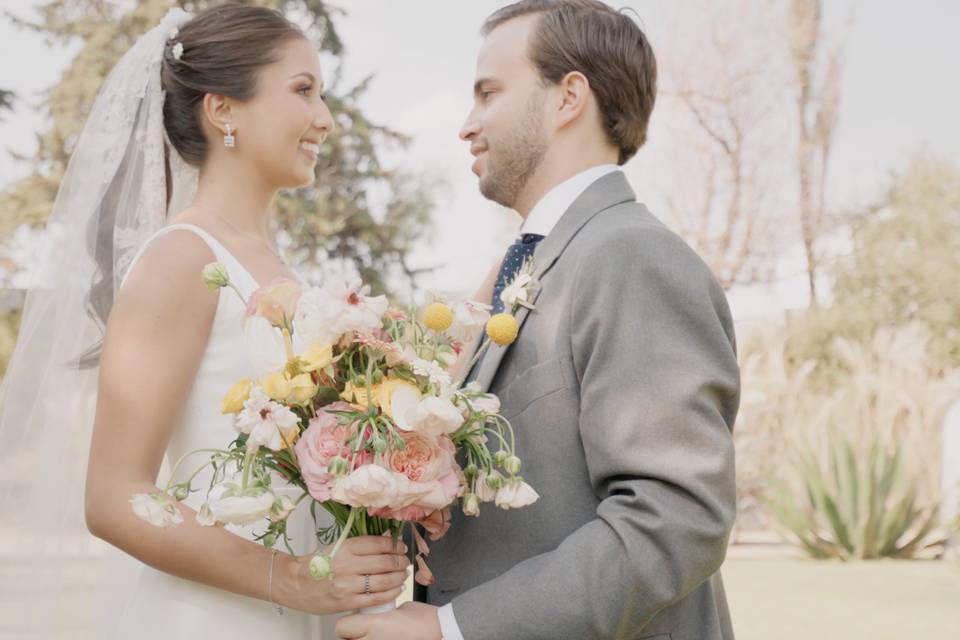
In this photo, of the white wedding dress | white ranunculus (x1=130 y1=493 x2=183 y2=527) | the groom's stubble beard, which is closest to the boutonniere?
the groom's stubble beard

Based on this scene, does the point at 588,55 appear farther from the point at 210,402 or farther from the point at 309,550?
the point at 309,550

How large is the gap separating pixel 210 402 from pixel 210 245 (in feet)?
1.33

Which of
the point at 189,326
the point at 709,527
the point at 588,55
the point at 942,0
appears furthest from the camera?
the point at 942,0

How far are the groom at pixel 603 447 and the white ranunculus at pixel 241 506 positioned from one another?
1.35ft

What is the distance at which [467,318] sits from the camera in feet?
6.93

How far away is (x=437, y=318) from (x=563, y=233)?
53 cm

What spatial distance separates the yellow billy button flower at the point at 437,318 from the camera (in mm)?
2066

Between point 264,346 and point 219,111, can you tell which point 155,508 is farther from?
point 219,111

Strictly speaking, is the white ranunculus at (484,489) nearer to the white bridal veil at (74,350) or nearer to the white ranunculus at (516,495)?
the white ranunculus at (516,495)

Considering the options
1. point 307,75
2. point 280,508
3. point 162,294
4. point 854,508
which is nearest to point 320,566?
point 280,508

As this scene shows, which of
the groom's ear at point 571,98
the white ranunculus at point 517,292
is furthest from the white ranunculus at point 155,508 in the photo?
the groom's ear at point 571,98

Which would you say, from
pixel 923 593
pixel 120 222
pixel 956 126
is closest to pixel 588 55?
pixel 120 222

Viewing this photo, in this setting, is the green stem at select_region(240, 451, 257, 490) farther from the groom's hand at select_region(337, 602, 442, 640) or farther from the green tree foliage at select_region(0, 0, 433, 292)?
the green tree foliage at select_region(0, 0, 433, 292)

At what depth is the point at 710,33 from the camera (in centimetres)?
2416
